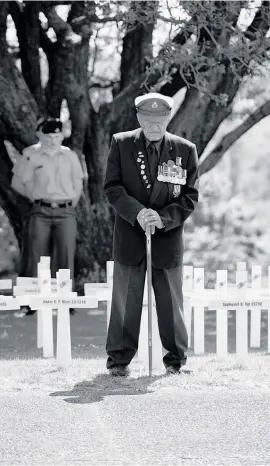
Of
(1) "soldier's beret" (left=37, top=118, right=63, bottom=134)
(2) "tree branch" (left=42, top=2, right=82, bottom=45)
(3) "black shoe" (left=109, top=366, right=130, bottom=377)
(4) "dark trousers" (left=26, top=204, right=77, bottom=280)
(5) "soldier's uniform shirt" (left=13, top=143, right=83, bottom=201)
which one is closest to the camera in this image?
(3) "black shoe" (left=109, top=366, right=130, bottom=377)

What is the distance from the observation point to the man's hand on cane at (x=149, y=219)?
25.6 feet

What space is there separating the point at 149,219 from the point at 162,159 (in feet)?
1.67

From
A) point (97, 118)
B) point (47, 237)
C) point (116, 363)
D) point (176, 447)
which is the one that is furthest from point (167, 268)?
point (97, 118)

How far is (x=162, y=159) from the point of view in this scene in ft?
26.5

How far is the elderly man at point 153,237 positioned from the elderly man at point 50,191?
473cm

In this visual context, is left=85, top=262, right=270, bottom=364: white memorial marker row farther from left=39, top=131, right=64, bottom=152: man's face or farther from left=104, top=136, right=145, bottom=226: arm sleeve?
left=39, top=131, right=64, bottom=152: man's face

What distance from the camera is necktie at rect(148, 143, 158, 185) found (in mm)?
8062

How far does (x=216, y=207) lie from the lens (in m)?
24.9

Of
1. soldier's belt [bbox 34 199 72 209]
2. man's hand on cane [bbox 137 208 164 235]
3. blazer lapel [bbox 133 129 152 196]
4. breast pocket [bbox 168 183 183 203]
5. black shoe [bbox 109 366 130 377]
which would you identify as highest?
blazer lapel [bbox 133 129 152 196]

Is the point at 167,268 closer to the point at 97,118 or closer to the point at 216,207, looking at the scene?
the point at 97,118

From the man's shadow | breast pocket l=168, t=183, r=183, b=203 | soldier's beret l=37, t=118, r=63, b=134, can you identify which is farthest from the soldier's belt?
the man's shadow

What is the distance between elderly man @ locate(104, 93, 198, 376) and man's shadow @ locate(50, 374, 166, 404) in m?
0.18

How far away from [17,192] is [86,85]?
1809 mm

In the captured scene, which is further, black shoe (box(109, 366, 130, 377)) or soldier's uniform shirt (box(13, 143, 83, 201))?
soldier's uniform shirt (box(13, 143, 83, 201))
